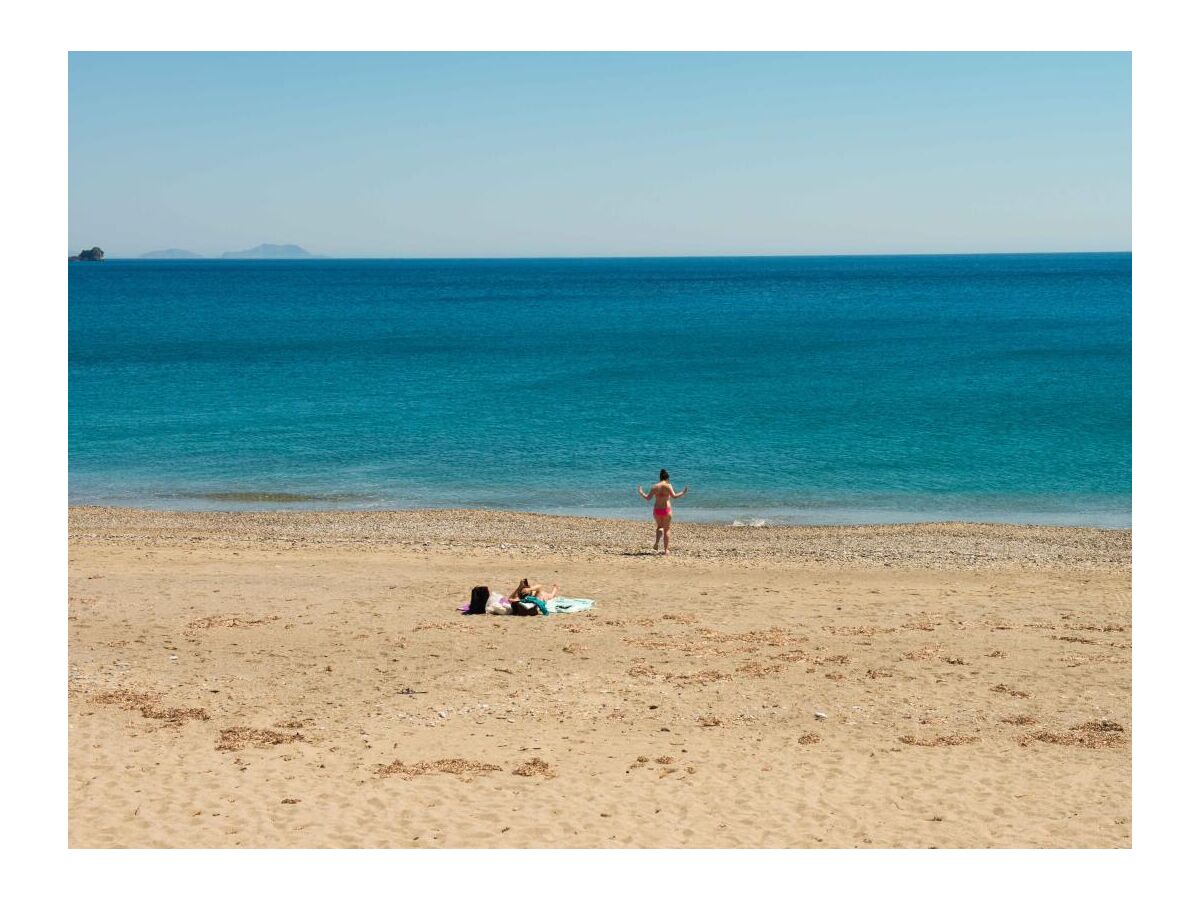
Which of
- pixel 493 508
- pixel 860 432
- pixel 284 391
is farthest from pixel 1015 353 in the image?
pixel 493 508

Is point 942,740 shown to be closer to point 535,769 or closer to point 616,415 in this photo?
point 535,769

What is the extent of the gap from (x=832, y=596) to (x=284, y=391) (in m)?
42.2

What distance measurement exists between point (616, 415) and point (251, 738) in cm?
3719

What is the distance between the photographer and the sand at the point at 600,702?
33.4 feet

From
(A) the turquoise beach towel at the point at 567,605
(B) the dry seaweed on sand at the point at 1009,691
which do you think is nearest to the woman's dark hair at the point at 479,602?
(A) the turquoise beach towel at the point at 567,605

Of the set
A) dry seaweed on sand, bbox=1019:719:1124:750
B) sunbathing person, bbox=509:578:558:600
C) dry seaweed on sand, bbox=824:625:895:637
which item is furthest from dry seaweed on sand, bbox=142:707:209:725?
dry seaweed on sand, bbox=1019:719:1124:750

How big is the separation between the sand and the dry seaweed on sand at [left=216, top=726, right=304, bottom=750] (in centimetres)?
4

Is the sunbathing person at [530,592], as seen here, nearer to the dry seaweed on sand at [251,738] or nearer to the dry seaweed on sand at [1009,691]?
the dry seaweed on sand at [251,738]

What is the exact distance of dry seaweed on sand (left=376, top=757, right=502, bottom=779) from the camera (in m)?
11.3

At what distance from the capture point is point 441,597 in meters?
19.2

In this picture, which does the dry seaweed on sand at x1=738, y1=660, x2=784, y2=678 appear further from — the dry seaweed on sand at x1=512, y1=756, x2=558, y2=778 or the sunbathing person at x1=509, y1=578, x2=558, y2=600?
the sunbathing person at x1=509, y1=578, x2=558, y2=600

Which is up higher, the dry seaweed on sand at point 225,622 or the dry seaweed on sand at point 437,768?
the dry seaweed on sand at point 225,622

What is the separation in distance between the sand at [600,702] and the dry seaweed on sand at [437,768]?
1.6 inches
